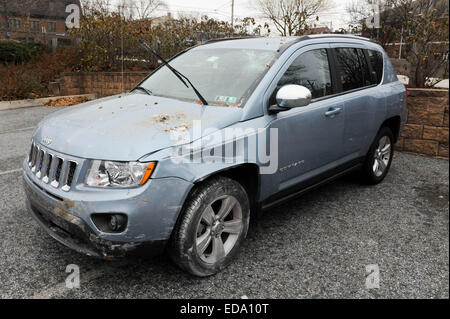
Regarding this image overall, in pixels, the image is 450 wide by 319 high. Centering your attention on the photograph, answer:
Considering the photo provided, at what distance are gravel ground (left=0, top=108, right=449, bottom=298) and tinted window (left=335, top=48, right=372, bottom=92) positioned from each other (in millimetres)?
1369

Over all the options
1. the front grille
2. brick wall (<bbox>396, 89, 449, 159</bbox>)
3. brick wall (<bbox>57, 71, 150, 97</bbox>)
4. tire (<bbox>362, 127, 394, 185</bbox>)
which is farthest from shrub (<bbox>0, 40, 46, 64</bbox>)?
tire (<bbox>362, 127, 394, 185</bbox>)

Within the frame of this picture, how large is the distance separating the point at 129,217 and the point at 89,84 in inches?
475

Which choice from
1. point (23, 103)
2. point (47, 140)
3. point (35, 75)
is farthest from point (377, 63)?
point (35, 75)

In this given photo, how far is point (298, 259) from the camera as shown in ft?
10.5

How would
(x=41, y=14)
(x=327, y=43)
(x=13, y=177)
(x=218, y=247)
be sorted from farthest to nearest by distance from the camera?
(x=41, y=14) < (x=13, y=177) < (x=327, y=43) < (x=218, y=247)

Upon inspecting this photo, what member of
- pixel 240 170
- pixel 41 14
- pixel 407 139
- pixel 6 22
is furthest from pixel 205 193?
pixel 41 14

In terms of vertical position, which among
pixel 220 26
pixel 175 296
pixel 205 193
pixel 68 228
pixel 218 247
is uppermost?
pixel 220 26

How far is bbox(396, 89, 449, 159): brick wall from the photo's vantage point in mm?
6445

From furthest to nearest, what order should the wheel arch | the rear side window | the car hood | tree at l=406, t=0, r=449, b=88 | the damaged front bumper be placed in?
tree at l=406, t=0, r=449, b=88 < the wheel arch < the rear side window < the car hood < the damaged front bumper

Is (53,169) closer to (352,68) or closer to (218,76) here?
(218,76)

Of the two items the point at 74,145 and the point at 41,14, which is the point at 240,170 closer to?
the point at 74,145

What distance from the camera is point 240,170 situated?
119 inches

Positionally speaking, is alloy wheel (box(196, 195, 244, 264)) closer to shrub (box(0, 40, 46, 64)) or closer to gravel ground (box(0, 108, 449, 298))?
gravel ground (box(0, 108, 449, 298))

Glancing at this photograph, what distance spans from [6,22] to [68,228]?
25988 millimetres
